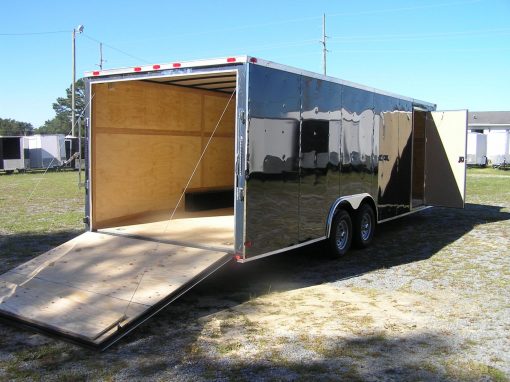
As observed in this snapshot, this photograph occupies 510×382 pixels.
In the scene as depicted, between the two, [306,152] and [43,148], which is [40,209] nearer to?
[306,152]

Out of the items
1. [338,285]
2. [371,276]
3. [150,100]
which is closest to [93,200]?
[150,100]

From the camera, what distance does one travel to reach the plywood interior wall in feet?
22.8

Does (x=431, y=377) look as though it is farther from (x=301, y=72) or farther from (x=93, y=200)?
(x=93, y=200)

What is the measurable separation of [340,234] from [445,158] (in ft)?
12.4

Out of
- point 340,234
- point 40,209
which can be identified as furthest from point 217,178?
point 40,209

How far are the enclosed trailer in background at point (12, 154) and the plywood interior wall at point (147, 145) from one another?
19786 millimetres

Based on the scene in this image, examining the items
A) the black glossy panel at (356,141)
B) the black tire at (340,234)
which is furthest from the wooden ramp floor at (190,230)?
the black glossy panel at (356,141)

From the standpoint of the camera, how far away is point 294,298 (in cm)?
564

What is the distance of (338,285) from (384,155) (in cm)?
304

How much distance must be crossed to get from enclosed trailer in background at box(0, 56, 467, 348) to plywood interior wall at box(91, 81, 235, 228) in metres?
0.02

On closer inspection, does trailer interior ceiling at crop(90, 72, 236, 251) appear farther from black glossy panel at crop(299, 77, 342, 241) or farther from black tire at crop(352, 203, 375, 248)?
black tire at crop(352, 203, 375, 248)

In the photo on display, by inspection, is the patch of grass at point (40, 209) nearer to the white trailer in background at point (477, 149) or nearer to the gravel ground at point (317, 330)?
the gravel ground at point (317, 330)

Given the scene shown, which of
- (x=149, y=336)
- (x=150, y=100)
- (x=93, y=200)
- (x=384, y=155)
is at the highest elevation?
(x=150, y=100)

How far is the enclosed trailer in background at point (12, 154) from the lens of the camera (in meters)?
25.9
